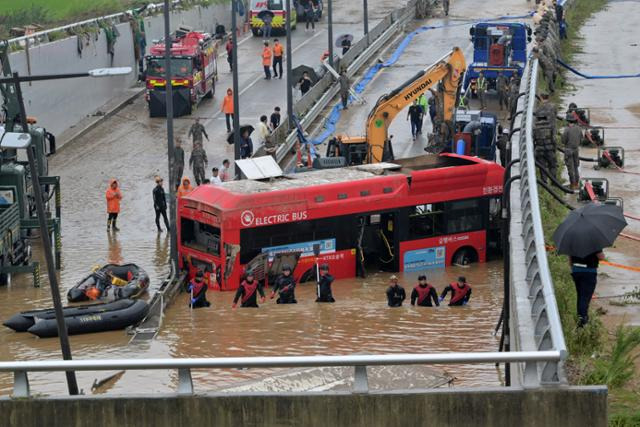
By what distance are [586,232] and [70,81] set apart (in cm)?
3460

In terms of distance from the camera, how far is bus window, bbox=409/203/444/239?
30.0m

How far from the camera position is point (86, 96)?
164 feet

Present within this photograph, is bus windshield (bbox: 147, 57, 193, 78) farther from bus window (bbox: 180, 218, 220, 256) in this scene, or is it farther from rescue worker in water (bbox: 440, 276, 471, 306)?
rescue worker in water (bbox: 440, 276, 471, 306)

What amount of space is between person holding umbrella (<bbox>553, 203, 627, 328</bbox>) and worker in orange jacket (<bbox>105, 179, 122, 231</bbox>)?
20.2 metres

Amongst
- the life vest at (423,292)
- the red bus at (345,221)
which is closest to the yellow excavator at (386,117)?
the red bus at (345,221)

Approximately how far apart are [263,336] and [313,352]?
5.68 feet

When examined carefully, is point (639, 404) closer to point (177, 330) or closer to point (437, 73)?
point (177, 330)

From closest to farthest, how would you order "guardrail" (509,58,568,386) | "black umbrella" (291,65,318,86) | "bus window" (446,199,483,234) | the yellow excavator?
"guardrail" (509,58,568,386) → "bus window" (446,199,483,234) → the yellow excavator → "black umbrella" (291,65,318,86)

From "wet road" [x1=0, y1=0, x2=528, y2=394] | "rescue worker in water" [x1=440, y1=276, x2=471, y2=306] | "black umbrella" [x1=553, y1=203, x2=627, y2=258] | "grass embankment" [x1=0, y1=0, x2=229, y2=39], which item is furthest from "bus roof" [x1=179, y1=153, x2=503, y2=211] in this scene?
"grass embankment" [x1=0, y1=0, x2=229, y2=39]

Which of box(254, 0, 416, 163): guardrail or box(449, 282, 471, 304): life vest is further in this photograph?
box(254, 0, 416, 163): guardrail

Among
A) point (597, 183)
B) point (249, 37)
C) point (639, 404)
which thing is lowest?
point (249, 37)

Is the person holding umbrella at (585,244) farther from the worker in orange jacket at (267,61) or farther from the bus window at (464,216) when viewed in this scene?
the worker in orange jacket at (267,61)

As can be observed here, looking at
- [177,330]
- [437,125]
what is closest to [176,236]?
[177,330]

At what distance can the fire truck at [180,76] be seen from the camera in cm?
4856
